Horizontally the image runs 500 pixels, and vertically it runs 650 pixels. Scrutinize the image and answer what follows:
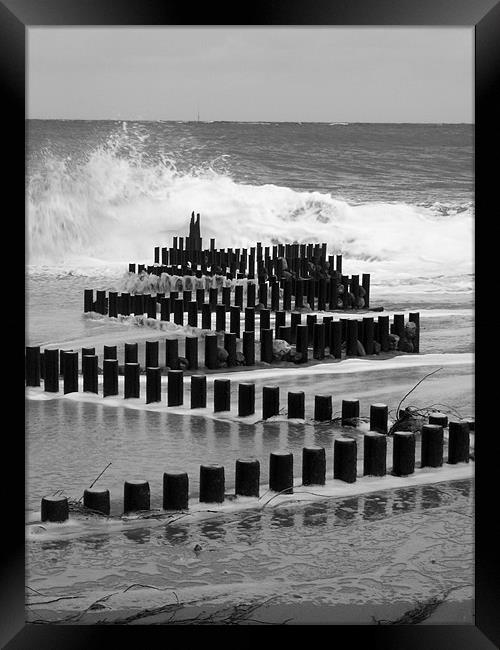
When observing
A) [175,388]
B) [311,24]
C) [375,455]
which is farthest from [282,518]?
[311,24]

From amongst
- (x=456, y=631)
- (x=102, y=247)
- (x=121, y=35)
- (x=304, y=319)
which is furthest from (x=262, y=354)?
(x=456, y=631)

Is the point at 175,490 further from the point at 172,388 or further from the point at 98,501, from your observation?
the point at 172,388

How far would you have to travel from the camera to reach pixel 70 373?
171 inches

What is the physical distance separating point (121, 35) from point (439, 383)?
2.64 m

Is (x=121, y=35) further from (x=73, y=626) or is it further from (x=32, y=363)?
(x=73, y=626)

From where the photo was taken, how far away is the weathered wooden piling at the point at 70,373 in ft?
14.2

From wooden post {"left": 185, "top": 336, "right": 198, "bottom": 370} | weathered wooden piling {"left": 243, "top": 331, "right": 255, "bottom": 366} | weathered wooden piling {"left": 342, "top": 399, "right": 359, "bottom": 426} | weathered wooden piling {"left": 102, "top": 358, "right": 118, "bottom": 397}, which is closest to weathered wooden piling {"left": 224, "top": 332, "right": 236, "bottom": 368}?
weathered wooden piling {"left": 243, "top": 331, "right": 255, "bottom": 366}

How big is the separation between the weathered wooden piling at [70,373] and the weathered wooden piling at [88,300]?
794 millimetres

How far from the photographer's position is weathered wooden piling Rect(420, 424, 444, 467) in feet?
11.3

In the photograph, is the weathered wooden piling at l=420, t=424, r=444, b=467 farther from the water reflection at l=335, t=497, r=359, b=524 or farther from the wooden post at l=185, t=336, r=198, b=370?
the wooden post at l=185, t=336, r=198, b=370

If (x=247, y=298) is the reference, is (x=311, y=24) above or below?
above

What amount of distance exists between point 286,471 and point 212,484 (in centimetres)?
28

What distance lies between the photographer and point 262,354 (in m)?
4.79

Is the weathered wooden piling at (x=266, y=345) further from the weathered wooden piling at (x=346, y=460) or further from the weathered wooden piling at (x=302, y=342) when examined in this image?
the weathered wooden piling at (x=346, y=460)
